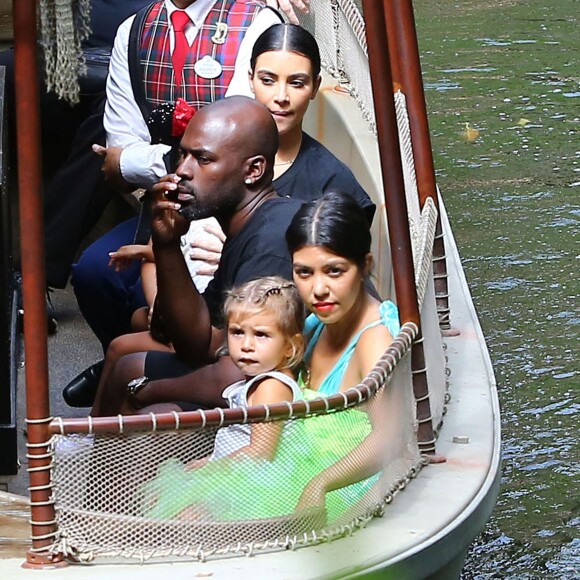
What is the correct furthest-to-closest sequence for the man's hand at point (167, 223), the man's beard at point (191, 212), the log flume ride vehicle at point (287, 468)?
the man's beard at point (191, 212) → the man's hand at point (167, 223) → the log flume ride vehicle at point (287, 468)

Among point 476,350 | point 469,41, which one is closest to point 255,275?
point 476,350

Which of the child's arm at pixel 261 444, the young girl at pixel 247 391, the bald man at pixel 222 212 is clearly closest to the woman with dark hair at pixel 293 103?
the bald man at pixel 222 212

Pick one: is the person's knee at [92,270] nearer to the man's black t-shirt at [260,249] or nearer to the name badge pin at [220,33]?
the name badge pin at [220,33]

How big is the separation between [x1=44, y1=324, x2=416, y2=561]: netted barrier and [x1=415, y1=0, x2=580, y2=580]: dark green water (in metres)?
1.79

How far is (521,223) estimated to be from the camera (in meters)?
6.91

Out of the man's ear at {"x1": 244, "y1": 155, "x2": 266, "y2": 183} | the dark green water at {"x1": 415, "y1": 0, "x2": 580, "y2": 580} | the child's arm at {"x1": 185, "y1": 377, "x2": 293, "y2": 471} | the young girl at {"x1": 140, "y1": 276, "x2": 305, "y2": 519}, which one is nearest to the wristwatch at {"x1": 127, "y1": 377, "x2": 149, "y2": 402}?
the young girl at {"x1": 140, "y1": 276, "x2": 305, "y2": 519}

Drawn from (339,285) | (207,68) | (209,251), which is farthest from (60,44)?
(207,68)

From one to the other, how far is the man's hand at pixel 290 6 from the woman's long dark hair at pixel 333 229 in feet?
5.75

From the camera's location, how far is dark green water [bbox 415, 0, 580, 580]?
4320 mm

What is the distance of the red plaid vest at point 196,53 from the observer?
12.6 ft

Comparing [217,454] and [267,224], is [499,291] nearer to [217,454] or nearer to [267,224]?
[267,224]

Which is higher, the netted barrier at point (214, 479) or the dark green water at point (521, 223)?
the netted barrier at point (214, 479)

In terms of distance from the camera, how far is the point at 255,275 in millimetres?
2797

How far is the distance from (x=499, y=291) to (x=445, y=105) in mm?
3000
